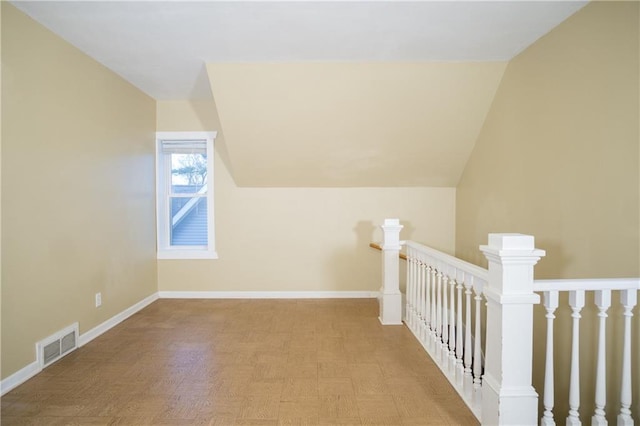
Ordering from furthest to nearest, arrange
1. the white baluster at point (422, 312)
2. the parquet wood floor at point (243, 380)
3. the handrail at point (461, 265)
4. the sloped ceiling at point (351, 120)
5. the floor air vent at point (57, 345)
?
the sloped ceiling at point (351, 120)
the white baluster at point (422, 312)
the floor air vent at point (57, 345)
the parquet wood floor at point (243, 380)
the handrail at point (461, 265)

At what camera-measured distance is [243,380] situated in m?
2.21

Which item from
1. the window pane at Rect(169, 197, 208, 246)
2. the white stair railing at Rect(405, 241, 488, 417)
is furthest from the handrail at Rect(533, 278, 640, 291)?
the window pane at Rect(169, 197, 208, 246)

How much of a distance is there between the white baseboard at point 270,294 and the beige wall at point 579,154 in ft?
6.45

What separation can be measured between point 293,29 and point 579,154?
7.48 feet

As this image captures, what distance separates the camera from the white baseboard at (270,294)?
4.21 m

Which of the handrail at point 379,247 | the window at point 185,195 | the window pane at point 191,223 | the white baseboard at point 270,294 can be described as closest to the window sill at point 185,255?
the window at point 185,195

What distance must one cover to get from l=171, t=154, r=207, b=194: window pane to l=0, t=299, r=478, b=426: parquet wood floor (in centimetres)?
181

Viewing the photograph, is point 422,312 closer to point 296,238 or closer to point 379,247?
point 379,247

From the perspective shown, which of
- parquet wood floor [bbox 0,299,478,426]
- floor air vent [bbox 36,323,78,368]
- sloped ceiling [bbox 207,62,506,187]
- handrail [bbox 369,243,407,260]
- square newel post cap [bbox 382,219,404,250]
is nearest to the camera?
parquet wood floor [bbox 0,299,478,426]

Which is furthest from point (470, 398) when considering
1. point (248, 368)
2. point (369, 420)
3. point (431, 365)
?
point (248, 368)

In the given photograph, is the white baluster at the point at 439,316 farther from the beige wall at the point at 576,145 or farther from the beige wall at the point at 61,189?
the beige wall at the point at 61,189

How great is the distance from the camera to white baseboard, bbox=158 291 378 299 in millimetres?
4207

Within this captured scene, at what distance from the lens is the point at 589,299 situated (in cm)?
212

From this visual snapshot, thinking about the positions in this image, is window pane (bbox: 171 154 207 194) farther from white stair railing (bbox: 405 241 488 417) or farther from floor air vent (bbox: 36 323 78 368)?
white stair railing (bbox: 405 241 488 417)
